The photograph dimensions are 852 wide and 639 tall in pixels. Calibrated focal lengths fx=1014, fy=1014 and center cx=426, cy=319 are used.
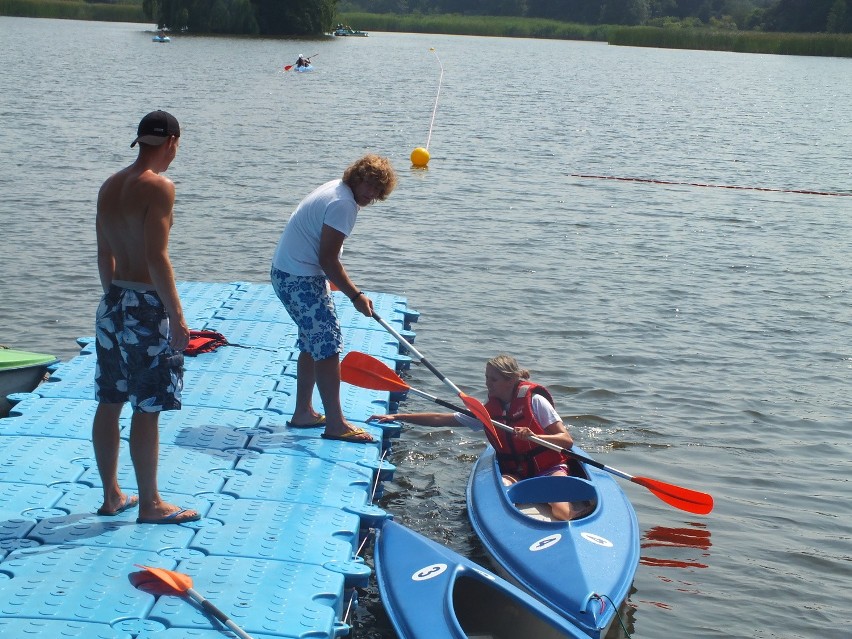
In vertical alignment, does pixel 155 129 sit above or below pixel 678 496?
above

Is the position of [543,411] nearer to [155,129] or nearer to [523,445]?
[523,445]

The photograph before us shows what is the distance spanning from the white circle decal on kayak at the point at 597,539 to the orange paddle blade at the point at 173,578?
220 cm

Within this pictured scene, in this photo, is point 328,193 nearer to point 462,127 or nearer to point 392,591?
point 392,591

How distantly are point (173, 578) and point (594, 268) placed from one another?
381 inches

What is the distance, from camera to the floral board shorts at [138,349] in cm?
441

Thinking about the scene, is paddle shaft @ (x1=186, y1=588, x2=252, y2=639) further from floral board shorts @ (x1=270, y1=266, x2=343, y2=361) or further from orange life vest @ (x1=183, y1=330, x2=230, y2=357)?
orange life vest @ (x1=183, y1=330, x2=230, y2=357)

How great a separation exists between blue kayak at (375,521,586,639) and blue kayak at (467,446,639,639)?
29 cm

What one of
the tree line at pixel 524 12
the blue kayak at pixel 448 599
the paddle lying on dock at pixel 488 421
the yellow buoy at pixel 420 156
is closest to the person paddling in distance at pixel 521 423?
the paddle lying on dock at pixel 488 421

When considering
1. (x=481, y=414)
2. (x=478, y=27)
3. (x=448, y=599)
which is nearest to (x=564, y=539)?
(x=448, y=599)

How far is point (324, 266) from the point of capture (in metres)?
5.64

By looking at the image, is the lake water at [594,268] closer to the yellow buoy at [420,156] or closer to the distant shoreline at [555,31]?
the yellow buoy at [420,156]

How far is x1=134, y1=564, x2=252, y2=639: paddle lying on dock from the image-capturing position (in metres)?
3.93

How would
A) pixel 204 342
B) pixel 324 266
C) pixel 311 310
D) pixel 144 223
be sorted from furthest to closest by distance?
pixel 204 342 → pixel 311 310 → pixel 324 266 → pixel 144 223

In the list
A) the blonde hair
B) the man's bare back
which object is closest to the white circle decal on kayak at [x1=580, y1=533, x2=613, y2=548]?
the blonde hair
